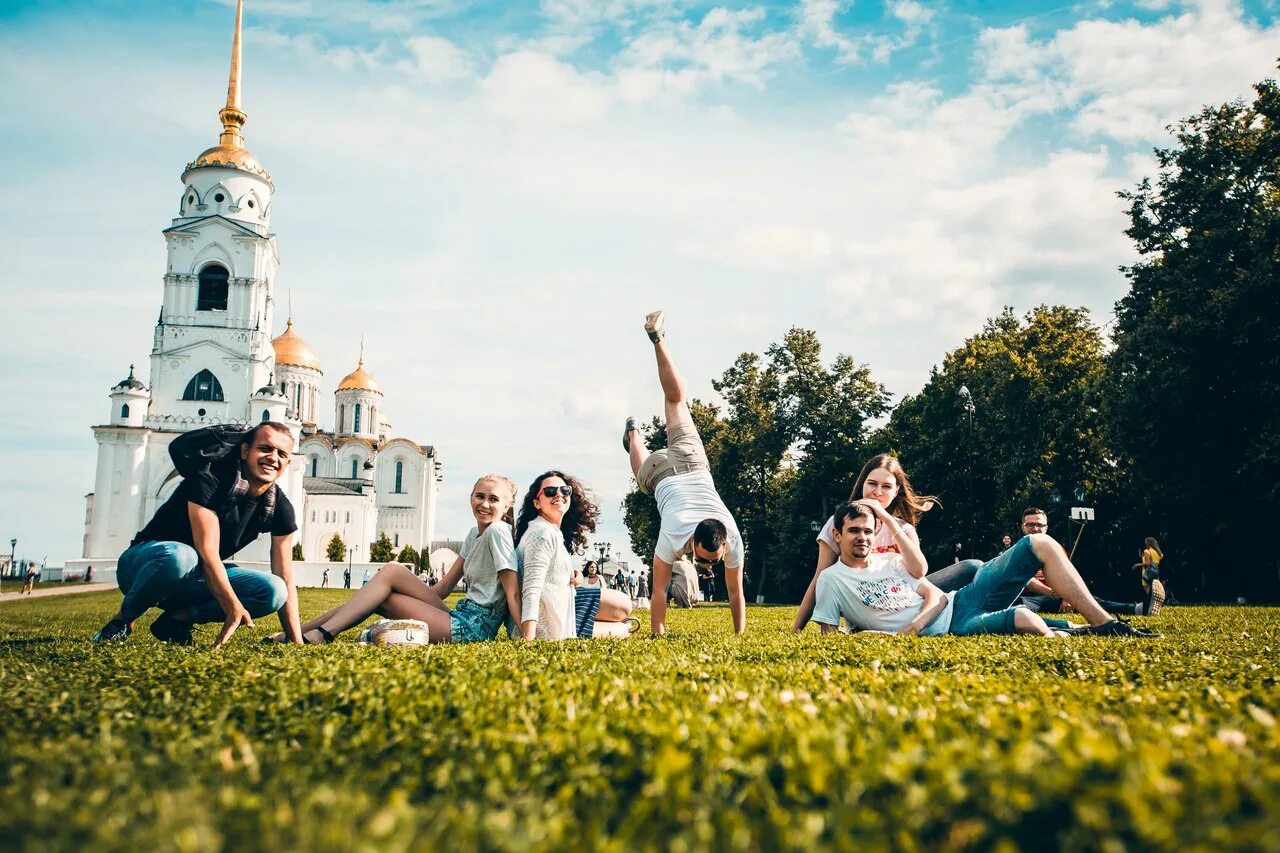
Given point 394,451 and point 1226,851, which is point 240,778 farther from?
point 394,451

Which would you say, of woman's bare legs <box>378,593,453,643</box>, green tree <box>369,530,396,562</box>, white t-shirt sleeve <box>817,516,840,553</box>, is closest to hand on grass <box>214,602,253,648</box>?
woman's bare legs <box>378,593,453,643</box>

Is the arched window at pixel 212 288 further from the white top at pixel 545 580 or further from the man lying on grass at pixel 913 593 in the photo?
the man lying on grass at pixel 913 593

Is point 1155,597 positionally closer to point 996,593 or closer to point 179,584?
point 996,593

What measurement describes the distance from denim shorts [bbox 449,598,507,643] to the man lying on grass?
2.85 metres

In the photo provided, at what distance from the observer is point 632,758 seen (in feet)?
7.66

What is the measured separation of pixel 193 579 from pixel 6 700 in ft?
11.6

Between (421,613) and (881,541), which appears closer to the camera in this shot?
(421,613)

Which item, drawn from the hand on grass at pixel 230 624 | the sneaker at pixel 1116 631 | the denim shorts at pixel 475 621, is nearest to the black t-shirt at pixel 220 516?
the hand on grass at pixel 230 624

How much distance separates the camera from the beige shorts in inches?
362

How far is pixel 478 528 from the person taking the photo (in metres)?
7.59

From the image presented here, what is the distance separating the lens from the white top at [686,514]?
8.65 meters

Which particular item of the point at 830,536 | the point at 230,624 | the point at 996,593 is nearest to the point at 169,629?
the point at 230,624

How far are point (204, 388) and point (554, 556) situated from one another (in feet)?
228

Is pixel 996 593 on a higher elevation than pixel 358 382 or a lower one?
lower
